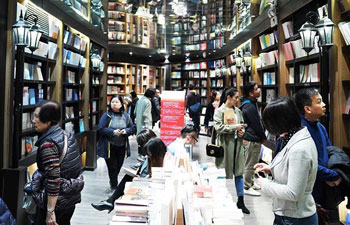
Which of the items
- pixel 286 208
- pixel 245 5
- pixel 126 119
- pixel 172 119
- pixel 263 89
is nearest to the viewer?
pixel 286 208

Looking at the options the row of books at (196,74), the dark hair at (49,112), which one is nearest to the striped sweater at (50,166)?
the dark hair at (49,112)

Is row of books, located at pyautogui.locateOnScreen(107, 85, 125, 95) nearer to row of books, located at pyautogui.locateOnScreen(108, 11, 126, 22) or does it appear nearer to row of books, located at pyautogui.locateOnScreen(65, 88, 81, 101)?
row of books, located at pyautogui.locateOnScreen(108, 11, 126, 22)

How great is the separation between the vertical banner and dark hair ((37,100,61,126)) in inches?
134

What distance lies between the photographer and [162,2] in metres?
12.7

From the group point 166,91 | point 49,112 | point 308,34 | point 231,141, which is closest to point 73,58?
point 166,91

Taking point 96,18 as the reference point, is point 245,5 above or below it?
above

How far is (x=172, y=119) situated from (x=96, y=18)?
A: 10.3 ft

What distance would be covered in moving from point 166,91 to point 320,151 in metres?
3.73

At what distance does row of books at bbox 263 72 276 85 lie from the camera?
5.62 metres

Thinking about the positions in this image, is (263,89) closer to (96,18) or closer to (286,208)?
(96,18)

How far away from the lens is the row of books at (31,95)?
3771 millimetres

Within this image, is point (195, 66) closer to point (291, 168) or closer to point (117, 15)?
point (117, 15)

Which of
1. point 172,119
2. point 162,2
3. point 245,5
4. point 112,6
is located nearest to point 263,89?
point 172,119

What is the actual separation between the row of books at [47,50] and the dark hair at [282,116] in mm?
3338
